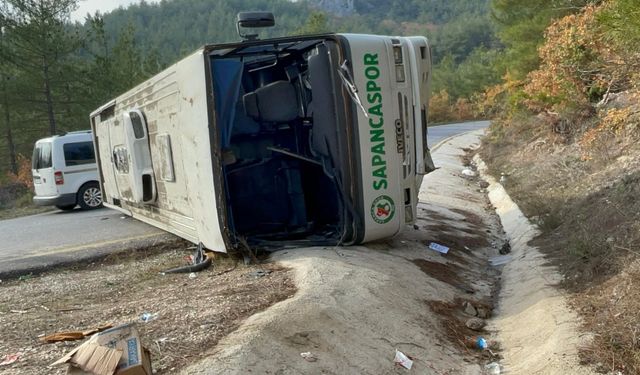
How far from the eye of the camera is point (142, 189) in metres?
8.22

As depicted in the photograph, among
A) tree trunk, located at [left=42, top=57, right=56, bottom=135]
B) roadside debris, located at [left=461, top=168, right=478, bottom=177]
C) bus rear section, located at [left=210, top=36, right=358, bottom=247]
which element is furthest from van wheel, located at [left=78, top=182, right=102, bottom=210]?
tree trunk, located at [left=42, top=57, right=56, bottom=135]

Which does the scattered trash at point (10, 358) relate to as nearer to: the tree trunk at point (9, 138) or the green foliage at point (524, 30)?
the green foliage at point (524, 30)

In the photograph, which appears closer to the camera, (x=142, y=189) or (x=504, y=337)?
(x=504, y=337)

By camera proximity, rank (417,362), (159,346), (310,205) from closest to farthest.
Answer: (159,346) < (417,362) < (310,205)

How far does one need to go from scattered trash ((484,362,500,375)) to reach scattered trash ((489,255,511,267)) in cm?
334

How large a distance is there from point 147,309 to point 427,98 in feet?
13.2

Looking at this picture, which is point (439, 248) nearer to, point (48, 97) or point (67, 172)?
point (67, 172)

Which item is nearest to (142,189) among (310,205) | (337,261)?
(310,205)

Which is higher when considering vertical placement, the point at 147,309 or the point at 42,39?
the point at 42,39

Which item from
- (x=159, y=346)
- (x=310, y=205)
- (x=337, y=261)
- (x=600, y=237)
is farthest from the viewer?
(x=310, y=205)

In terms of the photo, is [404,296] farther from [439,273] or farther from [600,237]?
[600,237]

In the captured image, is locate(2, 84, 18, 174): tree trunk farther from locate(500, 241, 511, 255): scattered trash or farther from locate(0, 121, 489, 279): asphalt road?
locate(500, 241, 511, 255): scattered trash

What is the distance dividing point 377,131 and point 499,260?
10.2 ft

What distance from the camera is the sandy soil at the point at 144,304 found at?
4090 millimetres
